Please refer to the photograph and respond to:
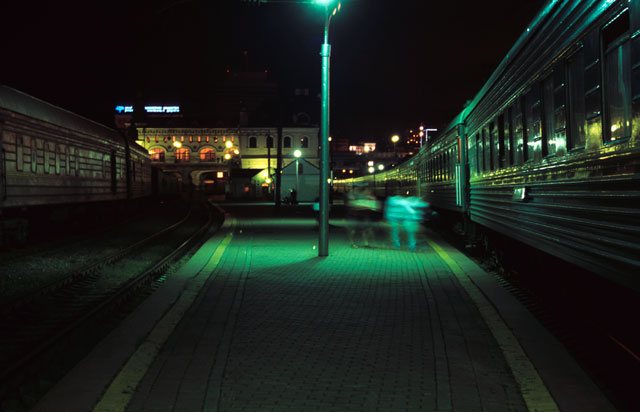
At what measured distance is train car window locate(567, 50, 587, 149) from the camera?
207 inches

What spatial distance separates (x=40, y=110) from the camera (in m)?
15.3

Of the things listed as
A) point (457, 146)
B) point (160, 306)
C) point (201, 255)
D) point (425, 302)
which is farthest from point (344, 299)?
point (457, 146)

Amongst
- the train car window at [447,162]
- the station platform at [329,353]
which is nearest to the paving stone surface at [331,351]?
the station platform at [329,353]

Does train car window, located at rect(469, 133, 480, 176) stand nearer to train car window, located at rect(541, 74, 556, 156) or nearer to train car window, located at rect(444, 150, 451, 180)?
train car window, located at rect(444, 150, 451, 180)

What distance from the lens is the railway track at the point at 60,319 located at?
4578 mm

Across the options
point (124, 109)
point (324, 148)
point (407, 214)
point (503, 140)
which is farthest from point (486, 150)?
point (124, 109)

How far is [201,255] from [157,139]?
79.8 meters

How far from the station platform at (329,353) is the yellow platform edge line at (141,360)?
0.04 ft

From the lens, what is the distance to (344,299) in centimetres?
736

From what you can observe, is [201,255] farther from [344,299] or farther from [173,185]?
[173,185]

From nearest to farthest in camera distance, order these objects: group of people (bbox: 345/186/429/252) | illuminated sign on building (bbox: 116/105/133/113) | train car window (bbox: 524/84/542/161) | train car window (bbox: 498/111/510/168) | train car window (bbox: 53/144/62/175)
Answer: train car window (bbox: 524/84/542/161) < train car window (bbox: 498/111/510/168) < group of people (bbox: 345/186/429/252) < train car window (bbox: 53/144/62/175) < illuminated sign on building (bbox: 116/105/133/113)

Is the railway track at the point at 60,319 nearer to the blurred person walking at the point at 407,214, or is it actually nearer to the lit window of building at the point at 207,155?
the blurred person walking at the point at 407,214

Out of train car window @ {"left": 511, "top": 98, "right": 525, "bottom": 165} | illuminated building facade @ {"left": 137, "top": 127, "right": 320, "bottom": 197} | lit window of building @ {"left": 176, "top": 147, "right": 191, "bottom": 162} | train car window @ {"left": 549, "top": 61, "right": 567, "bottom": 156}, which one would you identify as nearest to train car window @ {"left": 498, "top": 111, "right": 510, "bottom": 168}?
train car window @ {"left": 511, "top": 98, "right": 525, "bottom": 165}

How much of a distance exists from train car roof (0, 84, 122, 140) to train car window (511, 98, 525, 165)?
10784 millimetres
